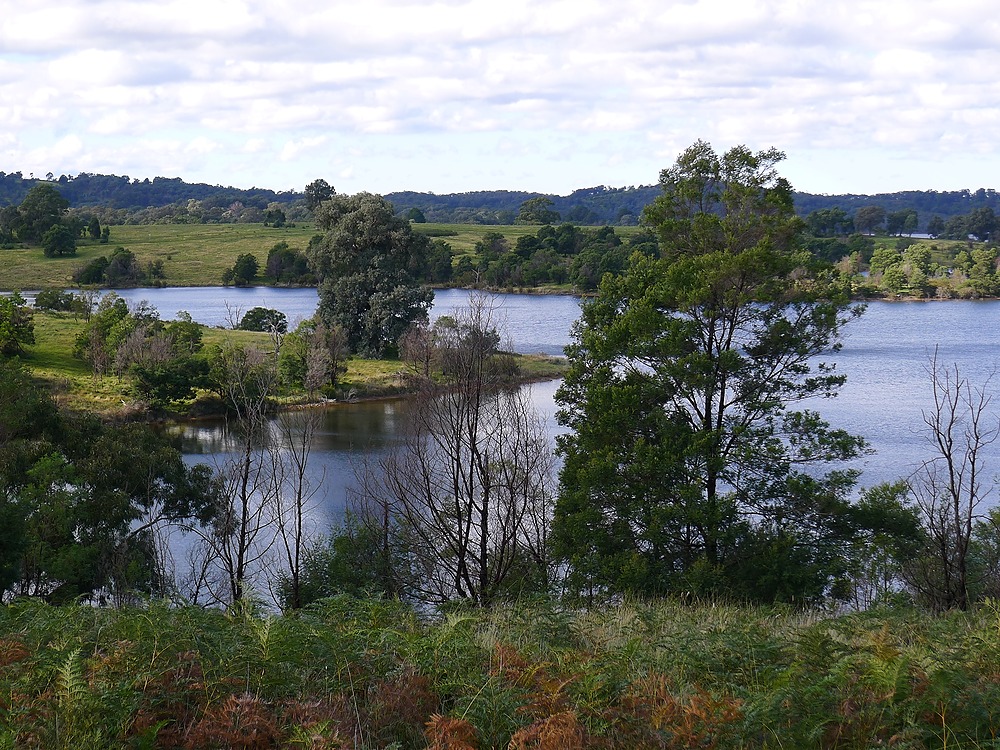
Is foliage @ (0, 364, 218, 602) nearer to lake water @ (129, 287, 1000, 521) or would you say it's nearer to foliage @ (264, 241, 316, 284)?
lake water @ (129, 287, 1000, 521)

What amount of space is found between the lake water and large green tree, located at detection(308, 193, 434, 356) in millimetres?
3571

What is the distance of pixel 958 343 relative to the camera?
66000 mm

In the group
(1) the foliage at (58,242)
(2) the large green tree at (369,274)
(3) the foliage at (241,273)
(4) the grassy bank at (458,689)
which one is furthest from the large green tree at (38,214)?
(4) the grassy bank at (458,689)

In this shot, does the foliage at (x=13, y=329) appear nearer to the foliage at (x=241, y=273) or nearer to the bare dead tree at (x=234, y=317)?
the bare dead tree at (x=234, y=317)

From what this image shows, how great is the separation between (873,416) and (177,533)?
97.0 ft

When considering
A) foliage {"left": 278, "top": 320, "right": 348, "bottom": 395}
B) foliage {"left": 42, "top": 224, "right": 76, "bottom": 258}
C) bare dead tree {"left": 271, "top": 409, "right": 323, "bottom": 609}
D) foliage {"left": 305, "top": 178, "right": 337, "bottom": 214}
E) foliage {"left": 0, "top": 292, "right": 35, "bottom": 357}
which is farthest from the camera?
foliage {"left": 42, "top": 224, "right": 76, "bottom": 258}

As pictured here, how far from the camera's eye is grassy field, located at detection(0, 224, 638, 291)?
338 feet

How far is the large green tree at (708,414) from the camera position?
18.5m

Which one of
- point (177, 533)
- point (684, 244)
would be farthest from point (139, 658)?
point (177, 533)

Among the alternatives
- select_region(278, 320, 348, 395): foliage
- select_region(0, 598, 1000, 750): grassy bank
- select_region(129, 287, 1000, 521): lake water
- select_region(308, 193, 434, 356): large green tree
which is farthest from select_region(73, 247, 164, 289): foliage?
select_region(0, 598, 1000, 750): grassy bank

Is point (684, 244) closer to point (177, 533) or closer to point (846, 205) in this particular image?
point (177, 533)

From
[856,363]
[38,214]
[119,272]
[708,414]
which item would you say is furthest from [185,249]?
[708,414]

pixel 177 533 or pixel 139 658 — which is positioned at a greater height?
pixel 139 658

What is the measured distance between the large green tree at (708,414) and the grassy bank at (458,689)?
1165 centimetres
